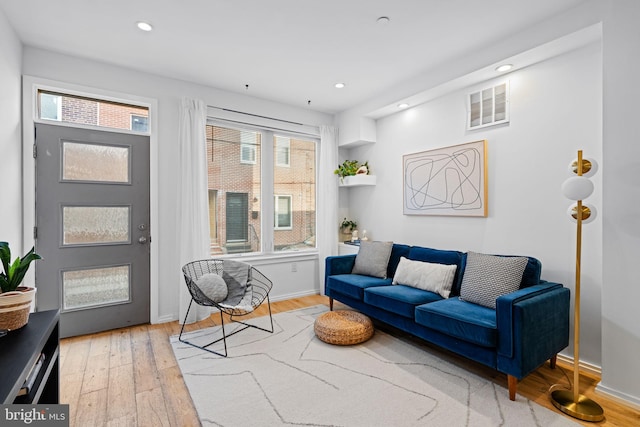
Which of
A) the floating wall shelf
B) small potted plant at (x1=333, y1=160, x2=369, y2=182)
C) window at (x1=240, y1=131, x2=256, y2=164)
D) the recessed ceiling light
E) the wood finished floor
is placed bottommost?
the wood finished floor

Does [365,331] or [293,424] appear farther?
[365,331]

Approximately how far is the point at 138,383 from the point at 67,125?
246 centimetres

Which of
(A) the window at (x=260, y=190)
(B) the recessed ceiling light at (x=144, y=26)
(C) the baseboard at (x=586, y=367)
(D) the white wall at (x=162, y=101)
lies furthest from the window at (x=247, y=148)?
(C) the baseboard at (x=586, y=367)

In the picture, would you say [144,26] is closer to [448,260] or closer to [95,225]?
[95,225]

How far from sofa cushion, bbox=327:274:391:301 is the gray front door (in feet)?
6.74

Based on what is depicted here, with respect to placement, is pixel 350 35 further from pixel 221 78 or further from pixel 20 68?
pixel 20 68

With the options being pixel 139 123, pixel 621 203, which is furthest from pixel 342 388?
pixel 139 123

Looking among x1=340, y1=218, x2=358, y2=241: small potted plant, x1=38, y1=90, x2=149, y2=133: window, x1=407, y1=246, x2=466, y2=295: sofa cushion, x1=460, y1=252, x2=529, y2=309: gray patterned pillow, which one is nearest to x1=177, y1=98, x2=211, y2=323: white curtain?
x1=38, y1=90, x2=149, y2=133: window

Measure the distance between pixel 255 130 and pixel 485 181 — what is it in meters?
2.85

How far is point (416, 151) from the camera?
3.84 meters

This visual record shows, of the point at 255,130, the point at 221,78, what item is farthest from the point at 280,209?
the point at 221,78

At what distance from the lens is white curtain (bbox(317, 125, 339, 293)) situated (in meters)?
4.59

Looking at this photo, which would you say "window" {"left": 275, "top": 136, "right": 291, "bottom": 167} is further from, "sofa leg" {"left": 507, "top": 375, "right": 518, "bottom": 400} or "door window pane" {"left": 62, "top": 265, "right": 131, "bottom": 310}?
"sofa leg" {"left": 507, "top": 375, "right": 518, "bottom": 400}

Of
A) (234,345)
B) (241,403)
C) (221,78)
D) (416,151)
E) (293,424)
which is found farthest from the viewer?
(416,151)
